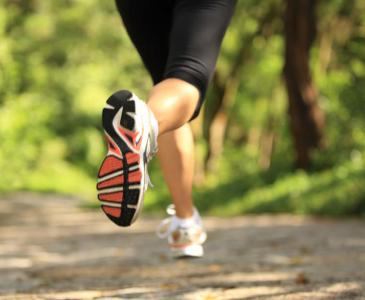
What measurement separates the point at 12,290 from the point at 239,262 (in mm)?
1327

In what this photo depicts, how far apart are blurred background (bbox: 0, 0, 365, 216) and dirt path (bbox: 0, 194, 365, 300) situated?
3.65m

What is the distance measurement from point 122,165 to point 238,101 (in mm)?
27551

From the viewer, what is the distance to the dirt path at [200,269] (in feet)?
8.55

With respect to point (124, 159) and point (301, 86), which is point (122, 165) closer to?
point (124, 159)

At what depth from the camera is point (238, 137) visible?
35625mm

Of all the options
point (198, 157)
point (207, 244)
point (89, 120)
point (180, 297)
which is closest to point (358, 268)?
point (180, 297)

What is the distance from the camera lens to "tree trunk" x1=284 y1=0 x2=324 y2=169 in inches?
433

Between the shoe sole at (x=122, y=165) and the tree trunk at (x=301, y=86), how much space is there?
938 cm

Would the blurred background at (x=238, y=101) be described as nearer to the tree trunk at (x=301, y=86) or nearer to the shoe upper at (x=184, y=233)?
the tree trunk at (x=301, y=86)

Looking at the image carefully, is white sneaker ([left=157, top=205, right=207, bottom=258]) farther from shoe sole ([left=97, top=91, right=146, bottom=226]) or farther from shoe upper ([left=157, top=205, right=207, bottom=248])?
shoe sole ([left=97, top=91, right=146, bottom=226])

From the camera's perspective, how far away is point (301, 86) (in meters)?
11.2

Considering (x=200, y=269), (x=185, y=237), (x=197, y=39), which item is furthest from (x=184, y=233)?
(x=197, y=39)

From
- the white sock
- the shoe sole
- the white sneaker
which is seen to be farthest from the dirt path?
the shoe sole

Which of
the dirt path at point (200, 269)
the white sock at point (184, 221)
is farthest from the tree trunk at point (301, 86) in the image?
the white sock at point (184, 221)
